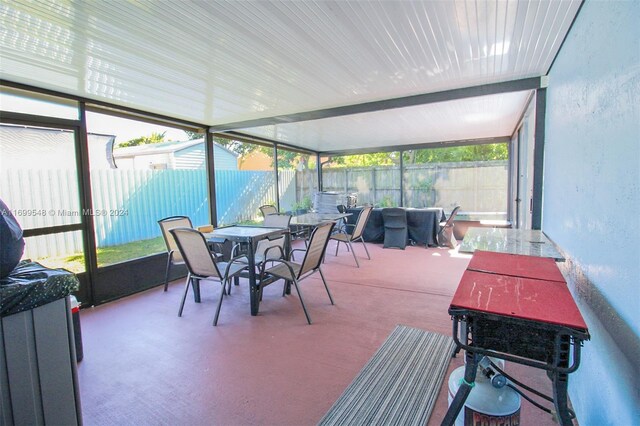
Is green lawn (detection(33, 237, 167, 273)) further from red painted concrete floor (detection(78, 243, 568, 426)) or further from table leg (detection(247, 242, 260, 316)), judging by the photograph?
table leg (detection(247, 242, 260, 316))

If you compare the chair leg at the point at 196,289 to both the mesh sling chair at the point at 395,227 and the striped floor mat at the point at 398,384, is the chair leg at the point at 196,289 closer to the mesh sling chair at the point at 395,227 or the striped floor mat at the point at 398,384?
the striped floor mat at the point at 398,384

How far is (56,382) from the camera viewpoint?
119 cm

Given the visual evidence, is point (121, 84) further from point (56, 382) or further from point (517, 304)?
point (517, 304)

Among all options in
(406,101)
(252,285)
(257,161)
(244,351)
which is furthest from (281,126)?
(244,351)

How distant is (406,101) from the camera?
3.50 metres

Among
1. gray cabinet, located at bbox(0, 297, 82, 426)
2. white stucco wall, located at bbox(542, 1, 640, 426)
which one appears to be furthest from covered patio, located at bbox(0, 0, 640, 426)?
gray cabinet, located at bbox(0, 297, 82, 426)

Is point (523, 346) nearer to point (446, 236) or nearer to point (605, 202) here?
point (605, 202)

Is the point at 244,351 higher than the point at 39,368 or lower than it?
lower

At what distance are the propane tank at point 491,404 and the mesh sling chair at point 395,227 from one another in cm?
464

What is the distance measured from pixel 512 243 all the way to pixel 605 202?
1044 millimetres

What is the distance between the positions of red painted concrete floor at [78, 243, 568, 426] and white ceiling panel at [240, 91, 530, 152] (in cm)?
232

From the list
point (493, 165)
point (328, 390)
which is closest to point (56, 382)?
point (328, 390)

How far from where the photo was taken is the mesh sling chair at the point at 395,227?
599cm

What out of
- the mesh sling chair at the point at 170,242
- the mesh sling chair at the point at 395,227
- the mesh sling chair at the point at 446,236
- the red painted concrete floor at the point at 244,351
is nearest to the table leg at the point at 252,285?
the red painted concrete floor at the point at 244,351
